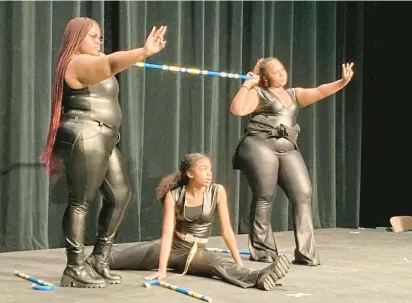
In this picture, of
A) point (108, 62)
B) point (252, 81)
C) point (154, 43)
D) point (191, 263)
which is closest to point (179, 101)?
point (252, 81)

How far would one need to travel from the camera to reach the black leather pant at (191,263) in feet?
12.1

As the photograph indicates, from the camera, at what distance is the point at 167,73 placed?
581 centimetres

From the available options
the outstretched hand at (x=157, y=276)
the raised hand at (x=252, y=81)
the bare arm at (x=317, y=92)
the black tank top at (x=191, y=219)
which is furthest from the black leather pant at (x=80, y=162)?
the bare arm at (x=317, y=92)

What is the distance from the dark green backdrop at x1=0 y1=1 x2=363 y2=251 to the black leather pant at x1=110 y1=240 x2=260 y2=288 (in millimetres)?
1165

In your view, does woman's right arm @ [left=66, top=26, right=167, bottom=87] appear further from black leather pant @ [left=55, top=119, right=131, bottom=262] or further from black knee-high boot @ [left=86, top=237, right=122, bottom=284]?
black knee-high boot @ [left=86, top=237, right=122, bottom=284]

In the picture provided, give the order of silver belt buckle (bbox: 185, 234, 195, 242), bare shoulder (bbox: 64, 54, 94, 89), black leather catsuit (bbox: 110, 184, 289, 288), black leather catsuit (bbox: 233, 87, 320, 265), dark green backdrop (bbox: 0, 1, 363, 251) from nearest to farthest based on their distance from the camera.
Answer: bare shoulder (bbox: 64, 54, 94, 89) < black leather catsuit (bbox: 110, 184, 289, 288) < silver belt buckle (bbox: 185, 234, 195, 242) < black leather catsuit (bbox: 233, 87, 320, 265) < dark green backdrop (bbox: 0, 1, 363, 251)

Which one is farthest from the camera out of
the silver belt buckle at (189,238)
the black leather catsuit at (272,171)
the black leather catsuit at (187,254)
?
the black leather catsuit at (272,171)

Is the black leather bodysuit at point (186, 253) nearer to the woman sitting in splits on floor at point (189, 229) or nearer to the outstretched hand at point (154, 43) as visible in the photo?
the woman sitting in splits on floor at point (189, 229)

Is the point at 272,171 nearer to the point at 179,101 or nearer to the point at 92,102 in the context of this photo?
the point at 92,102

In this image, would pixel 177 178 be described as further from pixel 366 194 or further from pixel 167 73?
pixel 366 194

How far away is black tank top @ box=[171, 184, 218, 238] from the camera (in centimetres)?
394

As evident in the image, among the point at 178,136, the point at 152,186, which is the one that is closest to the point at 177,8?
the point at 178,136

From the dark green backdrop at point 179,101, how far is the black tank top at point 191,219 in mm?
1414

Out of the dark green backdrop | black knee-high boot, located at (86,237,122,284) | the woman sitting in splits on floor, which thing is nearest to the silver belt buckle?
the woman sitting in splits on floor
